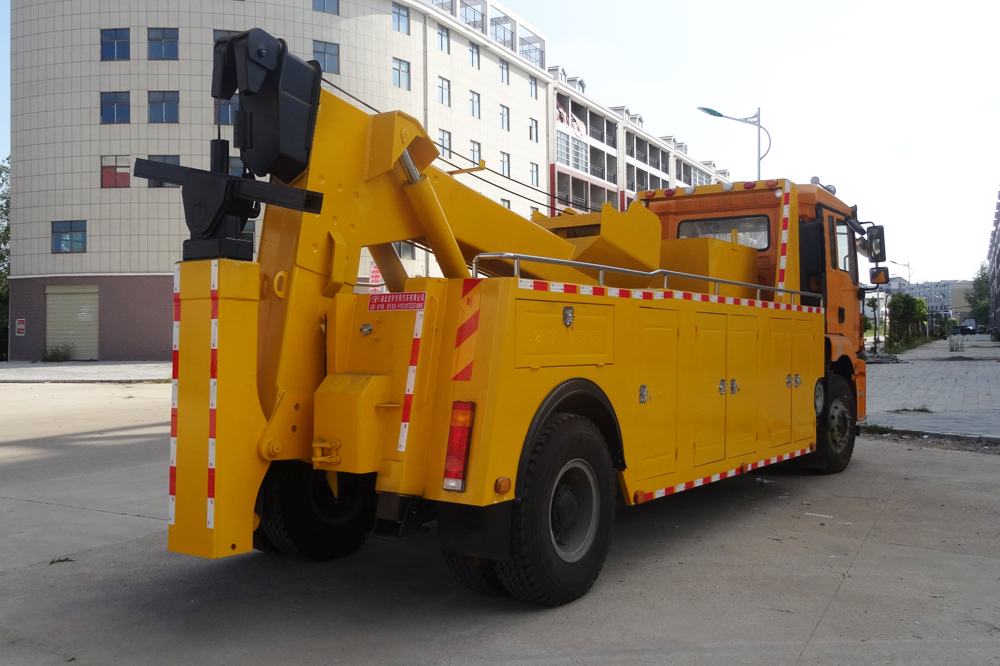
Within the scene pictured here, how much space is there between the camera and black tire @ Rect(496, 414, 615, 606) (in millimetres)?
4340

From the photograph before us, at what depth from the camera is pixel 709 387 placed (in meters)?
6.19

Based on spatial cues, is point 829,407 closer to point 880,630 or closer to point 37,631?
point 880,630

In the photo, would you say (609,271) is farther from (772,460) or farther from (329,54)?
(329,54)

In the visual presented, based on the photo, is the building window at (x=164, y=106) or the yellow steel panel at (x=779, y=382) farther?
the building window at (x=164, y=106)

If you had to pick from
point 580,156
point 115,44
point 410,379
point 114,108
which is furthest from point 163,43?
point 410,379

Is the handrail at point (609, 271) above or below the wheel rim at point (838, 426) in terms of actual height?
above

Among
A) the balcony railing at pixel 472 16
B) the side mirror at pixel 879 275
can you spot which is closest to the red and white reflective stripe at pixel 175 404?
the side mirror at pixel 879 275

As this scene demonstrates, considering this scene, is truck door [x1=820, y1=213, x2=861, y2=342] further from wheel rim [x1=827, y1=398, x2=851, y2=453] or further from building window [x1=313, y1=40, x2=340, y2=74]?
building window [x1=313, y1=40, x2=340, y2=74]

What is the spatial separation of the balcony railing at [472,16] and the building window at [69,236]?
23.1 meters

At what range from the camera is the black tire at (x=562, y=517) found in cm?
434

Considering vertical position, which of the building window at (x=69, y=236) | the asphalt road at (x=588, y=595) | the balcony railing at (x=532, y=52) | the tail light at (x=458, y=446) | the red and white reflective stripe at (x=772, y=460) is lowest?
the asphalt road at (x=588, y=595)

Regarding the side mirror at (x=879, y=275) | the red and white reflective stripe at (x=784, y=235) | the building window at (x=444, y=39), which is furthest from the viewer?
the building window at (x=444, y=39)

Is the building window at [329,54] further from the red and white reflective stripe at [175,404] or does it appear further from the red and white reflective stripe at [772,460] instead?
the red and white reflective stripe at [175,404]

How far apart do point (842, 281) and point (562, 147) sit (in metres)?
46.2
